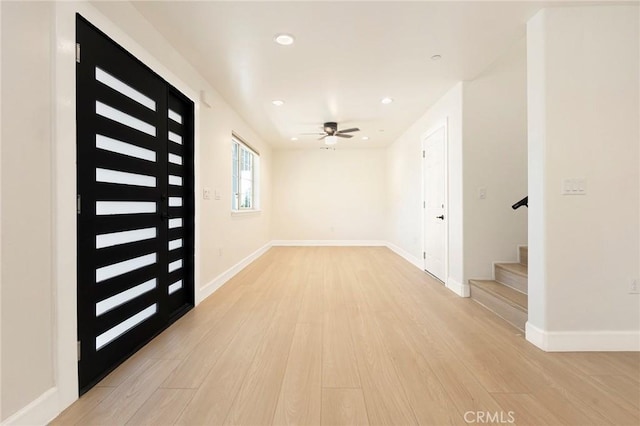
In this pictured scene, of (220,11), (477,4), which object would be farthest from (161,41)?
(477,4)

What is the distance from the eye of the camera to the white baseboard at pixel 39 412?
55.9 inches

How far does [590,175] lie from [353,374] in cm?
225

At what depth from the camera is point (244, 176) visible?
20.4 ft

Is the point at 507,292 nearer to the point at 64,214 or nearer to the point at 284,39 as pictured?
the point at 284,39

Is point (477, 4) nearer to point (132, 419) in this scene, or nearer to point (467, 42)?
point (467, 42)

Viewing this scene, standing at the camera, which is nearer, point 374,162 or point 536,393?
point 536,393

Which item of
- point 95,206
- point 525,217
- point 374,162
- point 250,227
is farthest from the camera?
point 374,162

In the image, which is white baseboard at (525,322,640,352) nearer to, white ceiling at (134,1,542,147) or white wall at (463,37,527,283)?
white wall at (463,37,527,283)

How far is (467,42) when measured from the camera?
9.47 ft

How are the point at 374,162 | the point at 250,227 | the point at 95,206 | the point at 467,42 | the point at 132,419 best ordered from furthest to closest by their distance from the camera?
the point at 374,162 < the point at 250,227 < the point at 467,42 < the point at 95,206 < the point at 132,419

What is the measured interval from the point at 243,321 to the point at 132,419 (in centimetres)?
140

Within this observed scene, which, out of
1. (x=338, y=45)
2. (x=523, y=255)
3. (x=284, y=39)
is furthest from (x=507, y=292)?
(x=284, y=39)

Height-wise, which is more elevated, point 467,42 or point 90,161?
point 467,42

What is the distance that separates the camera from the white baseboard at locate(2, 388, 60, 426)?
1419mm
